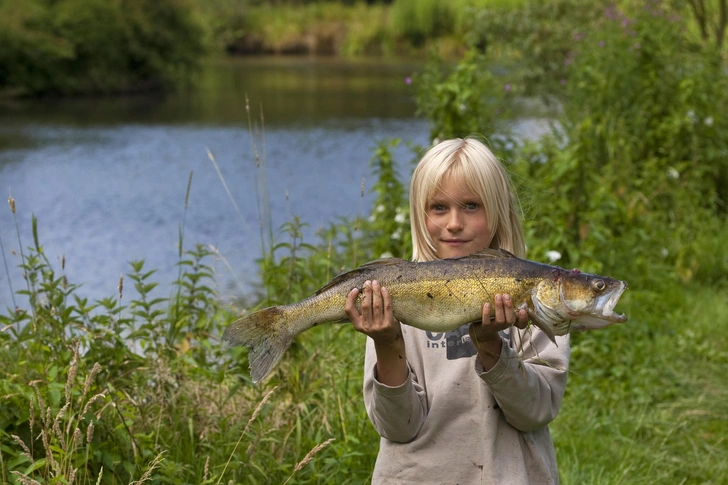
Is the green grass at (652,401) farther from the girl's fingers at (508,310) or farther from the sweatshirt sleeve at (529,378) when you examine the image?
the girl's fingers at (508,310)

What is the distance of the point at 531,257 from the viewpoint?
18.4 feet

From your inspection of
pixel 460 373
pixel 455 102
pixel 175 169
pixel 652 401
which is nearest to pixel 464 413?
pixel 460 373

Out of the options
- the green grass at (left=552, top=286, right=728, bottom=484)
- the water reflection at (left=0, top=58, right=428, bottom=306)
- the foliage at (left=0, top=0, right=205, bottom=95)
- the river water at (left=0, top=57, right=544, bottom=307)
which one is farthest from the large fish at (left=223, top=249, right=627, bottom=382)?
the foliage at (left=0, top=0, right=205, bottom=95)

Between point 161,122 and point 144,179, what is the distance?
22.6 feet

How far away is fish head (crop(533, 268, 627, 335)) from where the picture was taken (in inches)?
78.0

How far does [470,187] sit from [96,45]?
2488 cm

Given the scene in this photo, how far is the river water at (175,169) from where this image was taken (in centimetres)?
901

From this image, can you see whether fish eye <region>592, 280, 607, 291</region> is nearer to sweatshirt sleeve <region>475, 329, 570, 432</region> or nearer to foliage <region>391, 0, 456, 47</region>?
sweatshirt sleeve <region>475, 329, 570, 432</region>

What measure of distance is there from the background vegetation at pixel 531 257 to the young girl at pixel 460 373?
280 mm

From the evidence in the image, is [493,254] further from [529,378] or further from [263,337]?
[263,337]

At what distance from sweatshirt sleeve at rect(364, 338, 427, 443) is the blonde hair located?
1.21ft

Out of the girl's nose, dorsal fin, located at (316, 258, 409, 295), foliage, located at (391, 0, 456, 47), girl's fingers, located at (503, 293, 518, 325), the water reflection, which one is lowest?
foliage, located at (391, 0, 456, 47)

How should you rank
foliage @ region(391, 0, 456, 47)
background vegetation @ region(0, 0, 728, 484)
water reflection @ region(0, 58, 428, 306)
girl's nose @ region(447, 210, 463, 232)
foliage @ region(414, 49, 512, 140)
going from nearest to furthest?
1. girl's nose @ region(447, 210, 463, 232)
2. background vegetation @ region(0, 0, 728, 484)
3. foliage @ region(414, 49, 512, 140)
4. water reflection @ region(0, 58, 428, 306)
5. foliage @ region(391, 0, 456, 47)

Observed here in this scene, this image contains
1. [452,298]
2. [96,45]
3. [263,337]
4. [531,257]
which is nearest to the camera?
[452,298]
